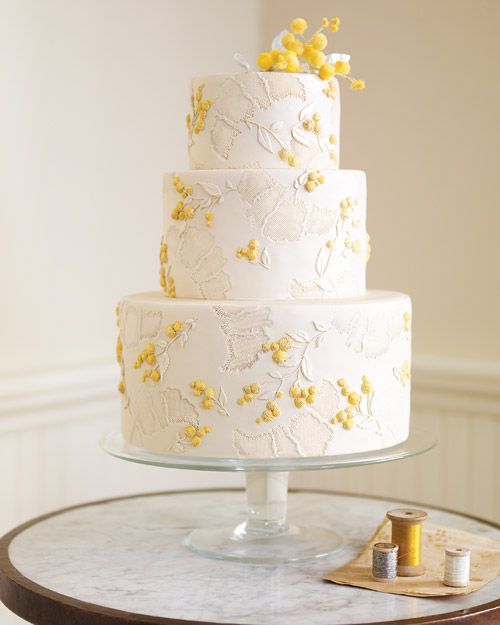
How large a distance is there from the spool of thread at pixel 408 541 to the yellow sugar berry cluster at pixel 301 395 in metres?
0.24

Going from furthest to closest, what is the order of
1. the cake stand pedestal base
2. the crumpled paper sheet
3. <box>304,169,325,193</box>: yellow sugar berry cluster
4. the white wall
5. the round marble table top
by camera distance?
the white wall < the cake stand pedestal base < <box>304,169,325,193</box>: yellow sugar berry cluster < the crumpled paper sheet < the round marble table top

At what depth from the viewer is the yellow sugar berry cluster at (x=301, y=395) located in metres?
1.61

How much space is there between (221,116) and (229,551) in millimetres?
719

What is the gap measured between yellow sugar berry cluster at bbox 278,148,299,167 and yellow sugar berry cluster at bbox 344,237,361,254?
0.49 feet

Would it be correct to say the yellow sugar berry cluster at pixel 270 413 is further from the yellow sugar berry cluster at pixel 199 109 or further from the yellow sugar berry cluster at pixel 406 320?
the yellow sugar berry cluster at pixel 199 109

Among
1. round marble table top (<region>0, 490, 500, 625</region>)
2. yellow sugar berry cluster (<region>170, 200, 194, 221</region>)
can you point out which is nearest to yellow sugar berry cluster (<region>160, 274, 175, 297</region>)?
yellow sugar berry cluster (<region>170, 200, 194, 221</region>)

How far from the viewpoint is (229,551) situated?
1771 mm

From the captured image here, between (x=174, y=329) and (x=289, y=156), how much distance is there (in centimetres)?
34

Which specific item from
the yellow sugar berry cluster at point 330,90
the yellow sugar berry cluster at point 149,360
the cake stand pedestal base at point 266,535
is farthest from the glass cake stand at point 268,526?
the yellow sugar berry cluster at point 330,90

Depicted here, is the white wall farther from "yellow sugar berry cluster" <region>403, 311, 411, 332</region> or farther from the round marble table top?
"yellow sugar berry cluster" <region>403, 311, 411, 332</region>

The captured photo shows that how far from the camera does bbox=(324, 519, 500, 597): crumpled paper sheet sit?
158 cm

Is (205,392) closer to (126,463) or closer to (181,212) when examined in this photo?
(181,212)

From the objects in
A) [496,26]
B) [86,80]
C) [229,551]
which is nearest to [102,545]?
[229,551]

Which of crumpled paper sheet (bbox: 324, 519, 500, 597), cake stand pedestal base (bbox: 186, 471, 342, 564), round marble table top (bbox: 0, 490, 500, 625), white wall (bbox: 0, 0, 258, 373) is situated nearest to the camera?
round marble table top (bbox: 0, 490, 500, 625)
